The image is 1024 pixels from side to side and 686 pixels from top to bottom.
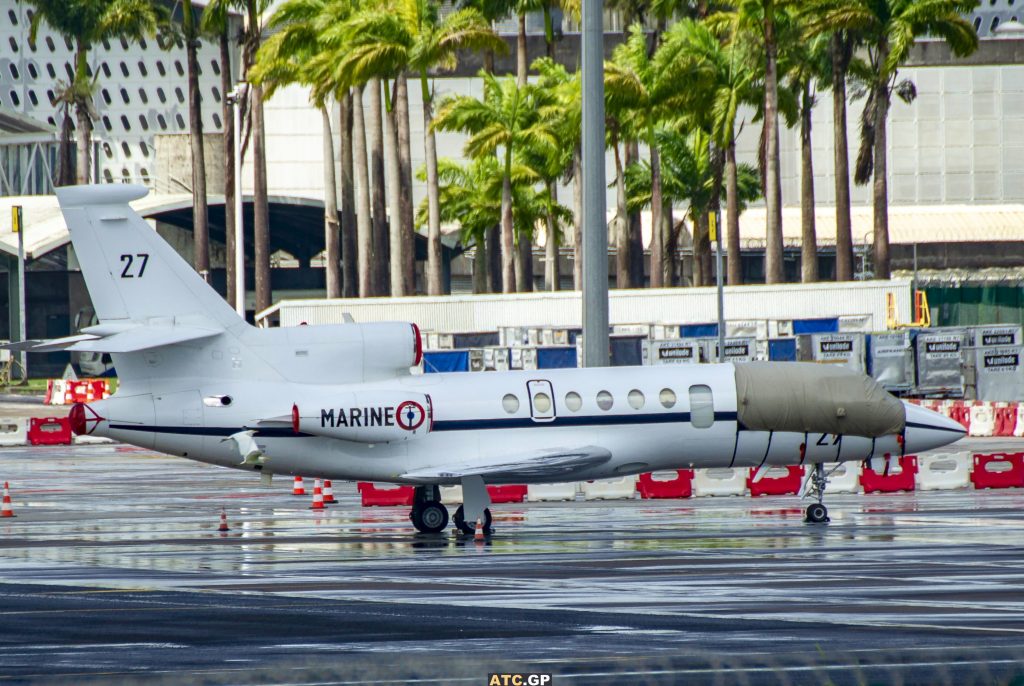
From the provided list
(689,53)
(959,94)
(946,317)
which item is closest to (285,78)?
(689,53)

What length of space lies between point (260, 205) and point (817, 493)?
55.2 m

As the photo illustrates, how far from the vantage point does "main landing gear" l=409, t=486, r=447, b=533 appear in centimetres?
2405

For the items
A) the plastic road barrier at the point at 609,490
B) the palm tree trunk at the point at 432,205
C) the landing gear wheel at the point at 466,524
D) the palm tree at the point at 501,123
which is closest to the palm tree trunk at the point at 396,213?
the palm tree trunk at the point at 432,205

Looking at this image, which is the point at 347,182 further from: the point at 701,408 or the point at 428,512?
the point at 701,408

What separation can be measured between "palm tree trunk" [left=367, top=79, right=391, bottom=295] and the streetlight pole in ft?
144

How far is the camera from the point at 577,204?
7481 centimetres

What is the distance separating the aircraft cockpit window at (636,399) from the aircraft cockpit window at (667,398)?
30cm

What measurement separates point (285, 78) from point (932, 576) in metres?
66.0

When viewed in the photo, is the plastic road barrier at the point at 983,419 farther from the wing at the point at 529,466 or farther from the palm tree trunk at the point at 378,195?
the palm tree trunk at the point at 378,195

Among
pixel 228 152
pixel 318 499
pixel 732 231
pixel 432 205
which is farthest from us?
pixel 228 152

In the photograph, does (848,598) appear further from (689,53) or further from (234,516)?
(689,53)

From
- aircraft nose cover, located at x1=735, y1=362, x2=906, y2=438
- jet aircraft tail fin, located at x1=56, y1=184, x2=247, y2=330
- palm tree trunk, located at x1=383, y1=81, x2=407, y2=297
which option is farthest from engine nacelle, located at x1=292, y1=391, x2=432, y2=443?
palm tree trunk, located at x1=383, y1=81, x2=407, y2=297

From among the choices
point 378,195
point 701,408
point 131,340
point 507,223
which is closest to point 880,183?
point 507,223

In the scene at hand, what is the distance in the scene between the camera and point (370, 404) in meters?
23.3
